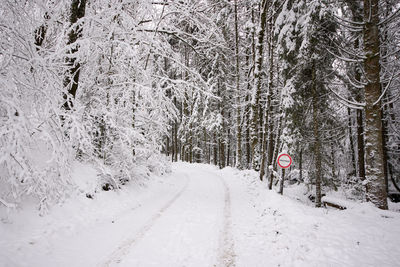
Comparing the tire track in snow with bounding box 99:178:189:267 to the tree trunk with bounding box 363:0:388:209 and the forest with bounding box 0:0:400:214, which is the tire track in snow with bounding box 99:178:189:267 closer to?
the forest with bounding box 0:0:400:214

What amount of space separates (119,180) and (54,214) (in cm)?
391

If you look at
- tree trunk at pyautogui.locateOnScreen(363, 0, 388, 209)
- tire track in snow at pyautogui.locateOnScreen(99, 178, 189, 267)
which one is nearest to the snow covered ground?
tire track in snow at pyautogui.locateOnScreen(99, 178, 189, 267)

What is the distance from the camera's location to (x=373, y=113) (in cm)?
694

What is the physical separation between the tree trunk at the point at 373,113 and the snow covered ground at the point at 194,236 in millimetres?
665

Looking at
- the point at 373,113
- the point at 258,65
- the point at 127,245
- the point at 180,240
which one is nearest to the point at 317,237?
the point at 180,240

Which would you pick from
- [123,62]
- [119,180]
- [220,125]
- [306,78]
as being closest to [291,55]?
[306,78]

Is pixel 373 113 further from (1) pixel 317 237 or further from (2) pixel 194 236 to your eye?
(2) pixel 194 236

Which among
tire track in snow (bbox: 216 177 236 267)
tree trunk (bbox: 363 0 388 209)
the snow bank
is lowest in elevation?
tire track in snow (bbox: 216 177 236 267)

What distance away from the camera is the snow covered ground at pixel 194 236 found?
13.6 ft

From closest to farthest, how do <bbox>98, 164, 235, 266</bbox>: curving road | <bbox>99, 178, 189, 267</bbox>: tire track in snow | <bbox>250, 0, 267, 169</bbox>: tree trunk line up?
<bbox>99, 178, 189, 267</bbox>: tire track in snow < <bbox>98, 164, 235, 266</bbox>: curving road < <bbox>250, 0, 267, 169</bbox>: tree trunk

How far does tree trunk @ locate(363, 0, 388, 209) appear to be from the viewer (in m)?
6.75

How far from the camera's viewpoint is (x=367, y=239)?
15.2ft

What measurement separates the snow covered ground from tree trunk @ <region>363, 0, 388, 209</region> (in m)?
0.66

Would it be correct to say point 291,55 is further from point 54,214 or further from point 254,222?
point 54,214
